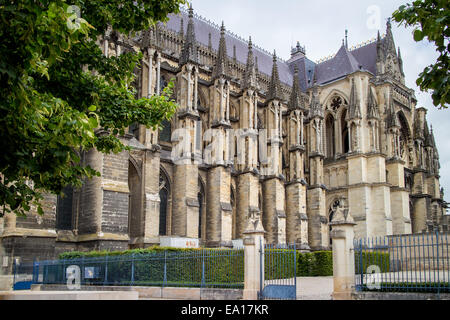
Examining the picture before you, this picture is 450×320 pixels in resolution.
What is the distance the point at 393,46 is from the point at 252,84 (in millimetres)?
16719

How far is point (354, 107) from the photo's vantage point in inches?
1367

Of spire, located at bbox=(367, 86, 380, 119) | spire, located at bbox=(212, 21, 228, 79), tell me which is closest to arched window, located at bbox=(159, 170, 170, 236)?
spire, located at bbox=(212, 21, 228, 79)

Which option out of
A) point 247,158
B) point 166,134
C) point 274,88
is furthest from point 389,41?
point 166,134

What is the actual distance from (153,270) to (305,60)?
32.7 meters

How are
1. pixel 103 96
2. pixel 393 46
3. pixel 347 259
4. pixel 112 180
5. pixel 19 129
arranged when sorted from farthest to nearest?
pixel 393 46 → pixel 112 180 → pixel 347 259 → pixel 103 96 → pixel 19 129

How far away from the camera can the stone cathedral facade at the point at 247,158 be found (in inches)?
770

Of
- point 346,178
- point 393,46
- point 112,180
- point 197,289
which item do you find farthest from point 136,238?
point 393,46

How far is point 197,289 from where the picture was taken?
1323 cm

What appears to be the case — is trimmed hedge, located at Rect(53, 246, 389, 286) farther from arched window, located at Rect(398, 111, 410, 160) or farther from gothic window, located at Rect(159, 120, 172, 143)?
arched window, located at Rect(398, 111, 410, 160)

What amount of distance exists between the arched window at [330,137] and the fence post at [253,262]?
2584 centimetres

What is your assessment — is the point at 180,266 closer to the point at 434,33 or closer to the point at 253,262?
the point at 253,262

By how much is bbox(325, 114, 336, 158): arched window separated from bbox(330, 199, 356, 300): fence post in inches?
1029
